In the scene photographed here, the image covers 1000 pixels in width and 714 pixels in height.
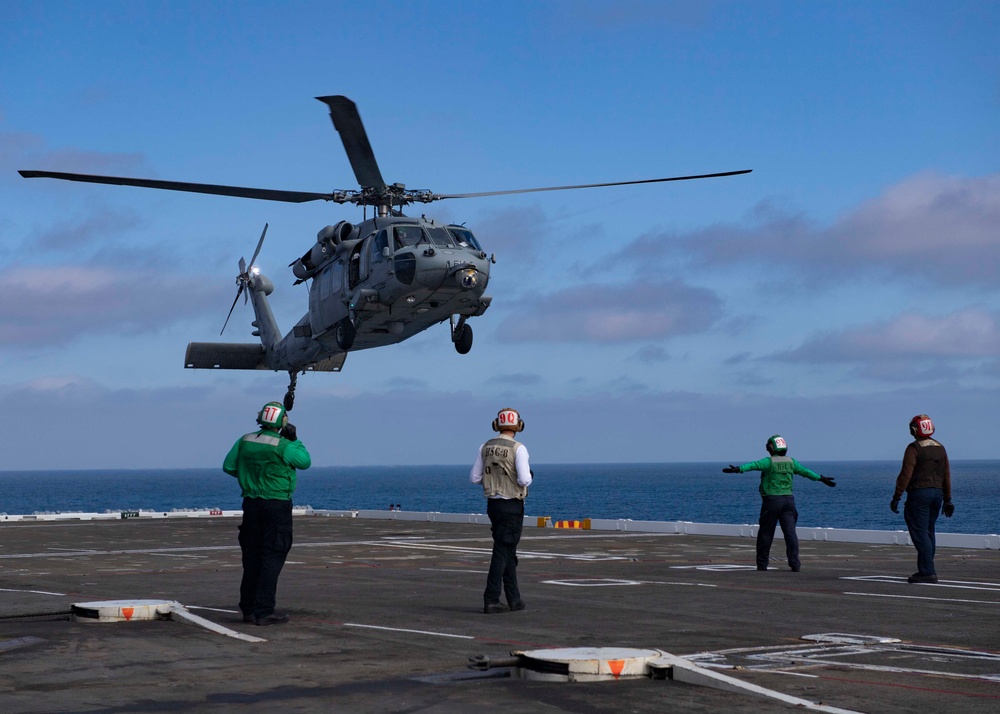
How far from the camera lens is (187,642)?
9359 mm

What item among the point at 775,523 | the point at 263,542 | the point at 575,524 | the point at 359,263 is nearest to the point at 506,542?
the point at 263,542

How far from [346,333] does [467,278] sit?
4.25m

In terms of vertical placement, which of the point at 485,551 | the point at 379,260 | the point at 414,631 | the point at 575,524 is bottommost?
the point at 414,631

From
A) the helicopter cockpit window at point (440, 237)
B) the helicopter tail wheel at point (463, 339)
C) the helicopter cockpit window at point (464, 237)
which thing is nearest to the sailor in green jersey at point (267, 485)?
the helicopter cockpit window at point (440, 237)

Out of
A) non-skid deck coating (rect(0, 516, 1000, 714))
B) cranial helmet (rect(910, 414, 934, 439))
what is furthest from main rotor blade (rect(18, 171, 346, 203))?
cranial helmet (rect(910, 414, 934, 439))

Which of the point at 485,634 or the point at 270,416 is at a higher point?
the point at 270,416

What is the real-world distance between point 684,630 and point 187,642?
14.5 ft

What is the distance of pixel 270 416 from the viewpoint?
454 inches

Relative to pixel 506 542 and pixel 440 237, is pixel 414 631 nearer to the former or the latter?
pixel 506 542

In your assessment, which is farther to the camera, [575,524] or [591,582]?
[575,524]

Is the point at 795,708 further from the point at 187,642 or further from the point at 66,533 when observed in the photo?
the point at 66,533

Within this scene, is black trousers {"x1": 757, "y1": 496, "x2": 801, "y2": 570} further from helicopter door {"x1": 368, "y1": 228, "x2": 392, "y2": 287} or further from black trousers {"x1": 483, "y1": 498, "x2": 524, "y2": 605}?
helicopter door {"x1": 368, "y1": 228, "x2": 392, "y2": 287}

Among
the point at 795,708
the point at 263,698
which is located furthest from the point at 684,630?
the point at 263,698

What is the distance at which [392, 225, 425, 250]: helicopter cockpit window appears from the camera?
83.8 feet
